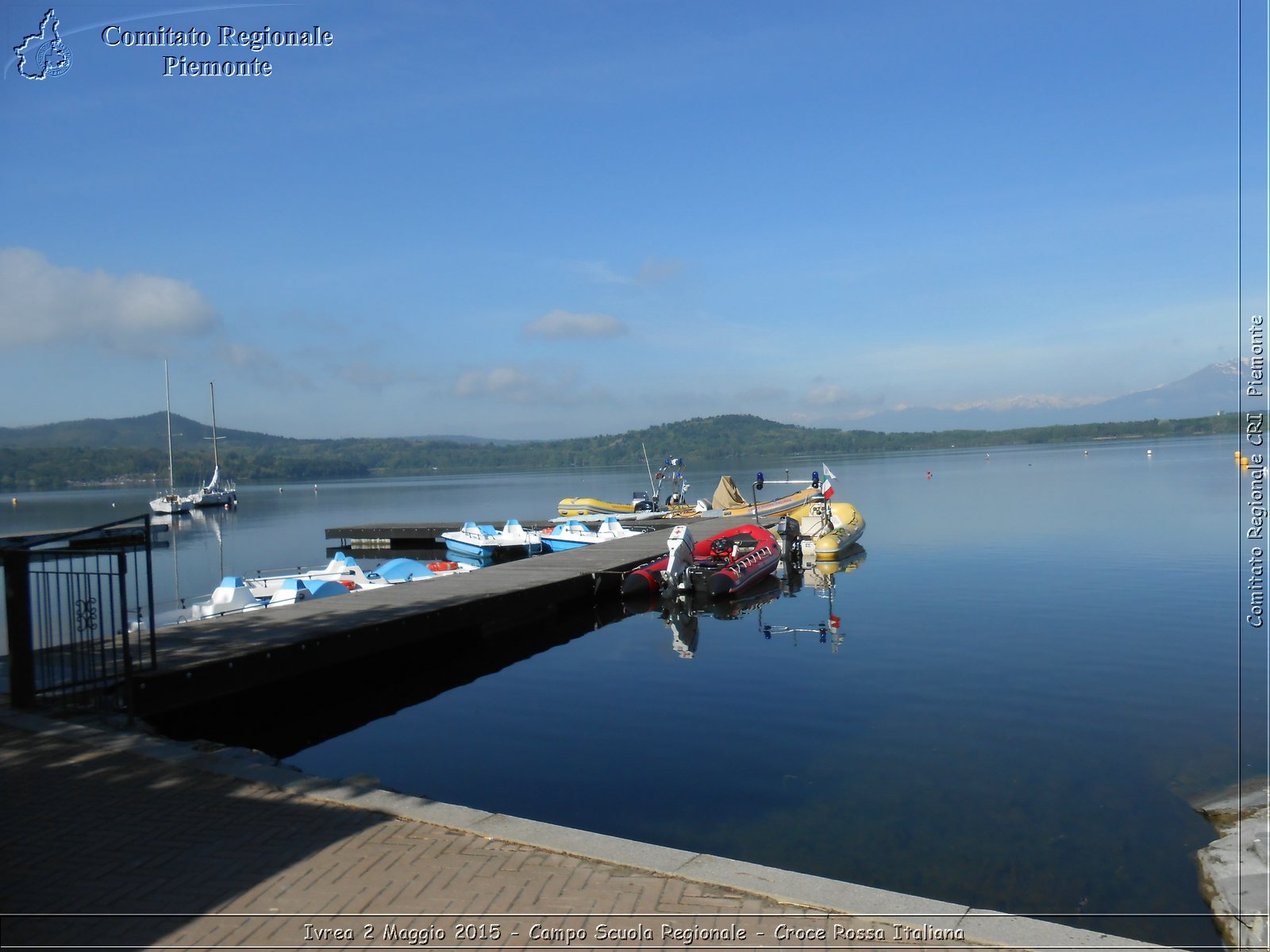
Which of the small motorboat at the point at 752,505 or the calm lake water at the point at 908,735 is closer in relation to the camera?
the calm lake water at the point at 908,735

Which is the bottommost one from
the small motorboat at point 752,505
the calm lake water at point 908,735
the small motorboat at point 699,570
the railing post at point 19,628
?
the calm lake water at point 908,735

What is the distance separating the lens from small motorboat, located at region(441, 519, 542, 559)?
3234 cm

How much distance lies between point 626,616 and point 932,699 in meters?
8.72

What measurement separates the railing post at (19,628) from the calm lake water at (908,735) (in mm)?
3095

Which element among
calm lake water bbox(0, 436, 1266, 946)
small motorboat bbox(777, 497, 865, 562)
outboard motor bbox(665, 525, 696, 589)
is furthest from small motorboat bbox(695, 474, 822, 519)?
calm lake water bbox(0, 436, 1266, 946)

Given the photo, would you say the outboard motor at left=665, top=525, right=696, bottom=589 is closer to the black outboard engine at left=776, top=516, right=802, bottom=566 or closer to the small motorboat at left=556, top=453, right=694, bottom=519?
the black outboard engine at left=776, top=516, right=802, bottom=566

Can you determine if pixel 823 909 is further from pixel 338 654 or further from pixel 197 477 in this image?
pixel 197 477

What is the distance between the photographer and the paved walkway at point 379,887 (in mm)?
3947

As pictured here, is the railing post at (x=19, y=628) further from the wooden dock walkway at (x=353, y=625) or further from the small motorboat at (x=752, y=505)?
the small motorboat at (x=752, y=505)

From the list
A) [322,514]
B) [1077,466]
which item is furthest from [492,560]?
[1077,466]

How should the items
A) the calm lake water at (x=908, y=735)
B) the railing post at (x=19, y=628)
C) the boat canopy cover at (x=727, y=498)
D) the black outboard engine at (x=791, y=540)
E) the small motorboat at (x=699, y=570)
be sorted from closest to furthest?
the calm lake water at (x=908, y=735), the railing post at (x=19, y=628), the small motorboat at (x=699, y=570), the black outboard engine at (x=791, y=540), the boat canopy cover at (x=727, y=498)

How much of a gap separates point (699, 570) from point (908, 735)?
11.0 metres

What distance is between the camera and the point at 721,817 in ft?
25.7

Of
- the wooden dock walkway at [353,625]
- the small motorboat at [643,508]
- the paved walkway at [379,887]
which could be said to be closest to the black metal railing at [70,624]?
the wooden dock walkway at [353,625]
